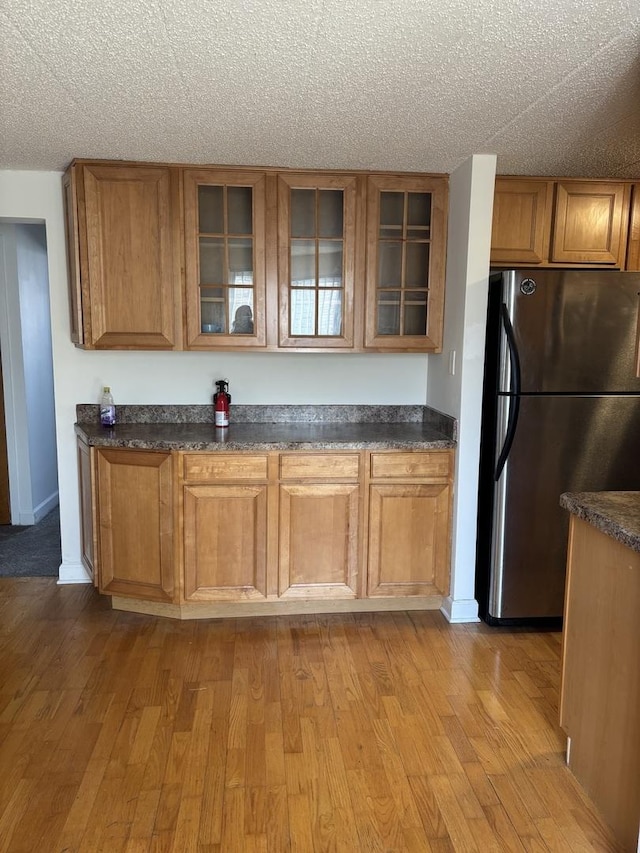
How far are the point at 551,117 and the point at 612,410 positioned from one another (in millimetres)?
1252

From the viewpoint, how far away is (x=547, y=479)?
2.81m

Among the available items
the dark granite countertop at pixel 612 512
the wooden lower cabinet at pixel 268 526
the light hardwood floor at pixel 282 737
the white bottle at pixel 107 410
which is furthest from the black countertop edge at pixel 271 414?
the dark granite countertop at pixel 612 512

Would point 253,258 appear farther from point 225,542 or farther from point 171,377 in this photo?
point 225,542

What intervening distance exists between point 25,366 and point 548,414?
3508mm

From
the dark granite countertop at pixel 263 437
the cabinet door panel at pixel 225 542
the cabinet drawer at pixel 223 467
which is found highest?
the dark granite countertop at pixel 263 437

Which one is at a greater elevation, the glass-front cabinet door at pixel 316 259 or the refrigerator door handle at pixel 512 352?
the glass-front cabinet door at pixel 316 259

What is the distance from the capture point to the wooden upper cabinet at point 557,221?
3.03 m

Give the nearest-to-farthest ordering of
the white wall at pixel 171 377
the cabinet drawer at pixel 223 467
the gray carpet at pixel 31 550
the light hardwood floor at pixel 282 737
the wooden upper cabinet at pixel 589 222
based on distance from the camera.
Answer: the light hardwood floor at pixel 282 737
the cabinet drawer at pixel 223 467
the wooden upper cabinet at pixel 589 222
the white wall at pixel 171 377
the gray carpet at pixel 31 550

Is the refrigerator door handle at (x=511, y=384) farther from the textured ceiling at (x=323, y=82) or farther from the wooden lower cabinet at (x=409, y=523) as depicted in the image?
the textured ceiling at (x=323, y=82)

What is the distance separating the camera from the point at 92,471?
2.93 metres

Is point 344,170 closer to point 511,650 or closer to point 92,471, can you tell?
point 92,471

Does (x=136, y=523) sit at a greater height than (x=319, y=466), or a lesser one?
lesser

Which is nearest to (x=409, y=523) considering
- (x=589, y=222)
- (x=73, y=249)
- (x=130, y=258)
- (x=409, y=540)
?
(x=409, y=540)

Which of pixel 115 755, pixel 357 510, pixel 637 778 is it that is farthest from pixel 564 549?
pixel 115 755
